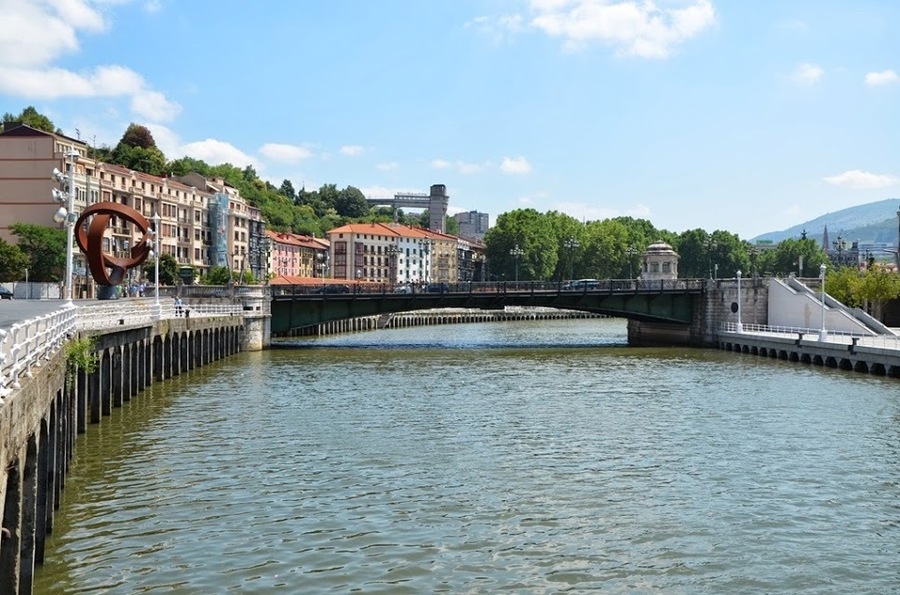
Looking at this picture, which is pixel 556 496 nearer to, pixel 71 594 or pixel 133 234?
pixel 71 594

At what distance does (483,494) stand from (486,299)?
211 ft

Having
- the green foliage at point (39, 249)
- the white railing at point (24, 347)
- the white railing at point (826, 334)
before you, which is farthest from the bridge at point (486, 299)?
the white railing at point (24, 347)

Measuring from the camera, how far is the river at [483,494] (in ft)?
65.4

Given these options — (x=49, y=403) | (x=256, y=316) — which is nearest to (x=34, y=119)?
(x=256, y=316)

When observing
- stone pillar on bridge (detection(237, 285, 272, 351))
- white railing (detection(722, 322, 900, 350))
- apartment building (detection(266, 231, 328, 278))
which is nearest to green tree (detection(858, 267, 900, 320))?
white railing (detection(722, 322, 900, 350))

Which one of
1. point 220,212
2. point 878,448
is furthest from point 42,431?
point 220,212

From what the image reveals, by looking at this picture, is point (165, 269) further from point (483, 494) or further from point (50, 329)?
point (483, 494)

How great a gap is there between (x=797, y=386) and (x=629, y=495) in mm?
31069

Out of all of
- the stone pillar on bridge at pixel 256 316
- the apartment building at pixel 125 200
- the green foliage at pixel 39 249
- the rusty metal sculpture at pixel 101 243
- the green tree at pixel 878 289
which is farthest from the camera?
the apartment building at pixel 125 200

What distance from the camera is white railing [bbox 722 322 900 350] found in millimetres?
63938

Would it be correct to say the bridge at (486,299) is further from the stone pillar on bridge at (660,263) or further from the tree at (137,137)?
the tree at (137,137)

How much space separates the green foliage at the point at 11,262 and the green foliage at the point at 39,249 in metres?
2.58

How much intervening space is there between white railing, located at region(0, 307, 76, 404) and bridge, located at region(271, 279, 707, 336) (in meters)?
58.2

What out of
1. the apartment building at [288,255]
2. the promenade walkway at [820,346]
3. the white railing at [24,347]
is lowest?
the promenade walkway at [820,346]
